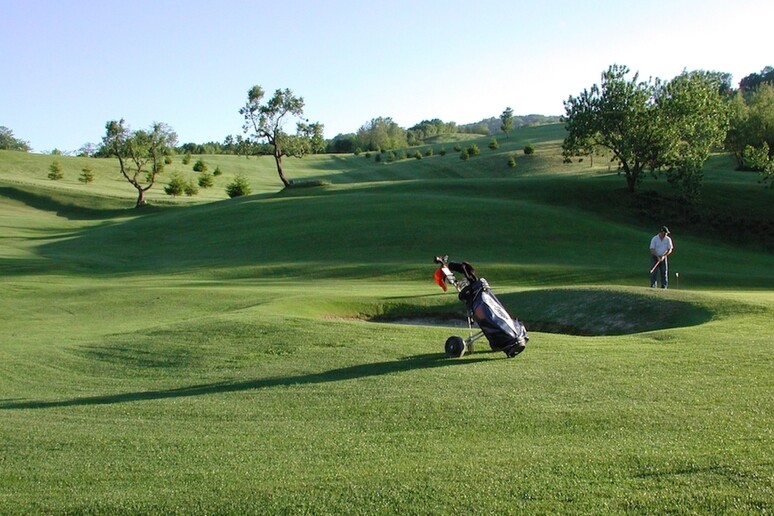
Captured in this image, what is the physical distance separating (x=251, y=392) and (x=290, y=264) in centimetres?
2967

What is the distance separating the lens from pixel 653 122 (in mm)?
61844

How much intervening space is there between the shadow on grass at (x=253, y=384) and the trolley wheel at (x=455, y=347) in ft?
0.56

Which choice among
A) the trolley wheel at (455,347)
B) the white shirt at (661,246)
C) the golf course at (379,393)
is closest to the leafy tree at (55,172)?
the golf course at (379,393)

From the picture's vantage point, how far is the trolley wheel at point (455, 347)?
52.1 feet

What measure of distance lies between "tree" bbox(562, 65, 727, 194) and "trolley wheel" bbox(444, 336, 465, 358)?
48.8 metres

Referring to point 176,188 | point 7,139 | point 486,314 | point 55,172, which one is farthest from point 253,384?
point 7,139

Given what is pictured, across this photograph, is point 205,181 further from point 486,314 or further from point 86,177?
point 486,314

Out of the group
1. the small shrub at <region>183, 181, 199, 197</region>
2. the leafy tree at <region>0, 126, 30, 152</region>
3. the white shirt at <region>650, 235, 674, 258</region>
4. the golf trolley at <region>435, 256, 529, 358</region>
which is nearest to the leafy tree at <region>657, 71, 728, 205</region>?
the white shirt at <region>650, 235, 674, 258</region>

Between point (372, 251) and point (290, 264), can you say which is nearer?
point (290, 264)

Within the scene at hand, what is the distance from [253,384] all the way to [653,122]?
5422 cm

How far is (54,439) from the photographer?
10922mm

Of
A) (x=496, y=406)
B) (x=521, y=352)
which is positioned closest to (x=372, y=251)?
(x=521, y=352)

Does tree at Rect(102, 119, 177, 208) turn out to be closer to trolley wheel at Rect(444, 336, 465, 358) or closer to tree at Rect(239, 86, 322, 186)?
tree at Rect(239, 86, 322, 186)

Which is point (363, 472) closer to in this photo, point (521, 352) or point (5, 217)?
point (521, 352)
